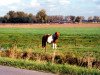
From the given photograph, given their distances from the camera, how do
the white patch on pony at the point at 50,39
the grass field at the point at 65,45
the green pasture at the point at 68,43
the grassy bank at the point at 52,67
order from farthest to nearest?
the white patch on pony at the point at 50,39, the green pasture at the point at 68,43, the grass field at the point at 65,45, the grassy bank at the point at 52,67

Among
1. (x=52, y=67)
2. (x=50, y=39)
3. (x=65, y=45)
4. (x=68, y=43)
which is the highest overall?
(x=52, y=67)

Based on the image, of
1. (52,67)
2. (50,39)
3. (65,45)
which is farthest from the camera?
(65,45)

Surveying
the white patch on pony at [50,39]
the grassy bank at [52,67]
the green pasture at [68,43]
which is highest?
the grassy bank at [52,67]

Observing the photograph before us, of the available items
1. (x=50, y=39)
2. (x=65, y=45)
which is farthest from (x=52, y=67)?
(x=65, y=45)

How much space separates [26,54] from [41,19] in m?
130

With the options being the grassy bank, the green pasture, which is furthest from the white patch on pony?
the grassy bank

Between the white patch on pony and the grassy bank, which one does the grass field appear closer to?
the white patch on pony

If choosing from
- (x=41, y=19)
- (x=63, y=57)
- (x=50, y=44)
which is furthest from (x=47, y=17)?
(x=63, y=57)

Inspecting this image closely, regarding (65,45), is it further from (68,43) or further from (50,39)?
(50,39)

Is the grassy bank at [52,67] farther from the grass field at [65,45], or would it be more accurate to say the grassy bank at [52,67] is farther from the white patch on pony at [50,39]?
the white patch on pony at [50,39]

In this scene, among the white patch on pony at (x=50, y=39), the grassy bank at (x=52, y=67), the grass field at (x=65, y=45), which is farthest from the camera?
the white patch on pony at (x=50, y=39)

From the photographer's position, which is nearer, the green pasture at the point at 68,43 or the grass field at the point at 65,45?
the grass field at the point at 65,45

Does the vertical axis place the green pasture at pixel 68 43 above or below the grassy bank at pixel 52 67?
below

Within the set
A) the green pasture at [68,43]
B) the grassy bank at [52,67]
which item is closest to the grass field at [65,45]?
the green pasture at [68,43]
